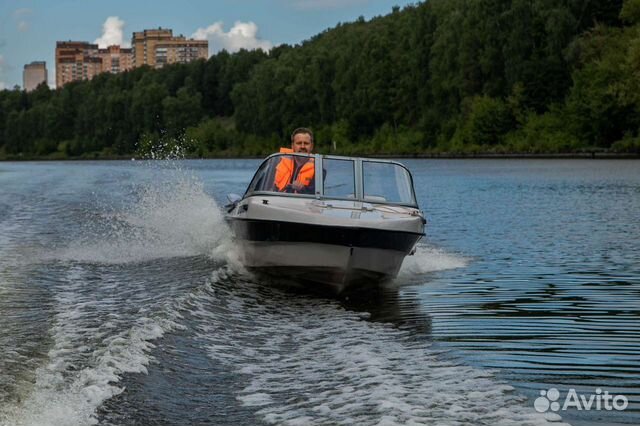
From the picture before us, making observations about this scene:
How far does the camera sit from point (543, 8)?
102 meters

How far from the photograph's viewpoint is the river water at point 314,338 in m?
7.09

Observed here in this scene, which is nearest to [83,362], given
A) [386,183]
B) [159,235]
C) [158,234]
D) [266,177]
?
[266,177]

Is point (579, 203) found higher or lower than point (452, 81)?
lower

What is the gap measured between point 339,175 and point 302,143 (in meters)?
1.42

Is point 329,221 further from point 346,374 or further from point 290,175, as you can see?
point 346,374

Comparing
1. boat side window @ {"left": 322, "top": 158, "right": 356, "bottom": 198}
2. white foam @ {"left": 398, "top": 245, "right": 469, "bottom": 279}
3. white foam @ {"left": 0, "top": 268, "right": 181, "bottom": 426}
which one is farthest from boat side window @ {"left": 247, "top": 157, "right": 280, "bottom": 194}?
white foam @ {"left": 0, "top": 268, "right": 181, "bottom": 426}

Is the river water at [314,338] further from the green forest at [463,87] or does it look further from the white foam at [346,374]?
the green forest at [463,87]

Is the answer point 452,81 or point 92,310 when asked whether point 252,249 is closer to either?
point 92,310

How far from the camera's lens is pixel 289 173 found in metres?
13.8

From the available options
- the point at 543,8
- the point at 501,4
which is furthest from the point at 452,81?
the point at 543,8

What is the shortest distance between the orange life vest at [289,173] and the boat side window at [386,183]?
73 centimetres

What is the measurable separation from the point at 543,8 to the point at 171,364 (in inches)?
3913

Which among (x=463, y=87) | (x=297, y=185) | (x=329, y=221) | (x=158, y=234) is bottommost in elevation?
(x=158, y=234)

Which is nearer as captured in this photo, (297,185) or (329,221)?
(329,221)
